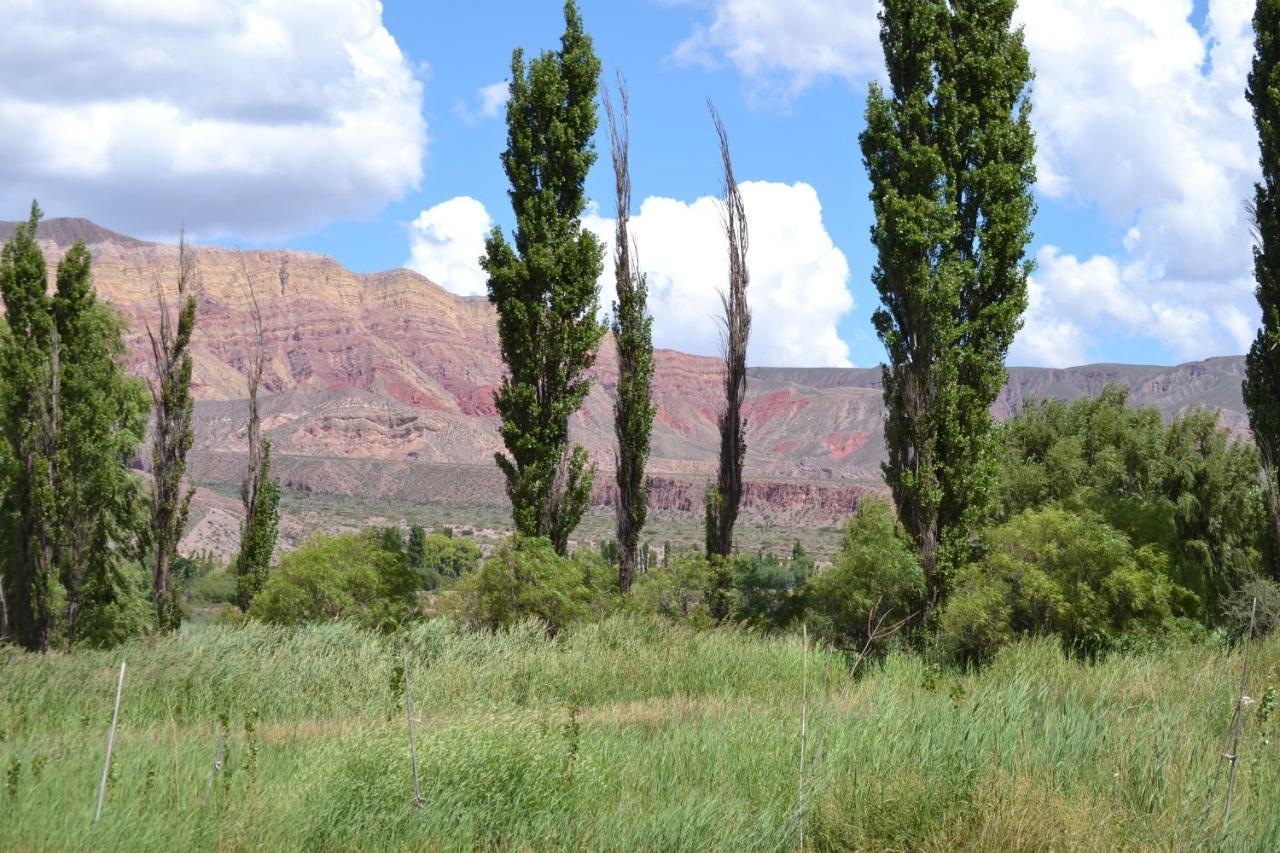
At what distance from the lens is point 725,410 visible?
70.1 feet

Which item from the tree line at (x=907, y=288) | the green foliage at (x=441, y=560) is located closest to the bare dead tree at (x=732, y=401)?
the tree line at (x=907, y=288)

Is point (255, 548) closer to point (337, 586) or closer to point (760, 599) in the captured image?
point (337, 586)

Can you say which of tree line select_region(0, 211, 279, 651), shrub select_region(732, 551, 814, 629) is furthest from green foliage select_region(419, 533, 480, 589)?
tree line select_region(0, 211, 279, 651)

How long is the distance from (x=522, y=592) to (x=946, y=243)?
29.4 feet

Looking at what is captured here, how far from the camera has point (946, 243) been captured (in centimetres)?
1741

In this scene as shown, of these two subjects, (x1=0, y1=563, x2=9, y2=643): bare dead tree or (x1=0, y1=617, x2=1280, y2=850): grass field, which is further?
(x1=0, y1=563, x2=9, y2=643): bare dead tree

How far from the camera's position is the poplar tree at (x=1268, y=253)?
18.5m

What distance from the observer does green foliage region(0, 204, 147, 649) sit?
21844 millimetres

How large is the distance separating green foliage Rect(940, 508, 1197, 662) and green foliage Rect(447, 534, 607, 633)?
6.31 metres

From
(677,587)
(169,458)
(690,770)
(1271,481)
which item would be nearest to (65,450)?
(169,458)

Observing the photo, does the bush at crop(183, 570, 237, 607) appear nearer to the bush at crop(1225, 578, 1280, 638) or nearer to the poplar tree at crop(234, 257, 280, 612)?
the poplar tree at crop(234, 257, 280, 612)

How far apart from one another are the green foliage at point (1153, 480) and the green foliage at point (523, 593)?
1249 centimetres

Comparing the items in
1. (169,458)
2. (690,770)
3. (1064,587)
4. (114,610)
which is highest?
(169,458)

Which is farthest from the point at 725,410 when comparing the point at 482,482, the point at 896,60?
the point at 482,482
